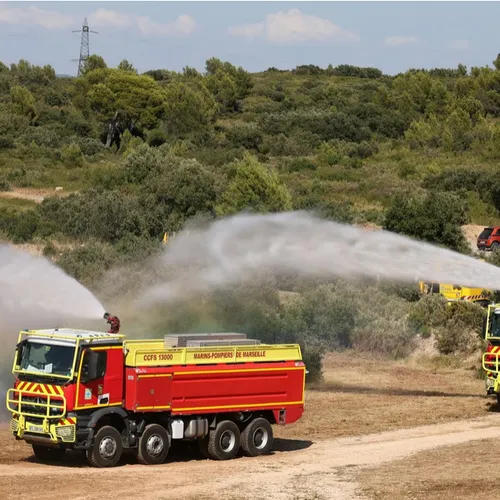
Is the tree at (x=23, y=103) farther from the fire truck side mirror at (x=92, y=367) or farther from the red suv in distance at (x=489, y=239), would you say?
the fire truck side mirror at (x=92, y=367)

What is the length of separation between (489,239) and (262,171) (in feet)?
42.1

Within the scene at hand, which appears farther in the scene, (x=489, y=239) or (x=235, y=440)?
(x=489, y=239)

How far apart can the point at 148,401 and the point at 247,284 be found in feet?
65.0

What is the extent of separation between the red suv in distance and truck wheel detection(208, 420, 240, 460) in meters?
37.4

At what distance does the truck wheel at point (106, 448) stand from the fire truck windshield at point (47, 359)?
138 cm

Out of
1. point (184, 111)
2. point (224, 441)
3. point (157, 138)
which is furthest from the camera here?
point (184, 111)

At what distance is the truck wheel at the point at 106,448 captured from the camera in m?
21.1

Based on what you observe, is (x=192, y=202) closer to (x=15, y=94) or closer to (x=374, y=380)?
(x=374, y=380)

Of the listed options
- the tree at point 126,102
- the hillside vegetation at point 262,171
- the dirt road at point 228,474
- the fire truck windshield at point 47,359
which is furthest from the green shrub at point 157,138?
the fire truck windshield at point 47,359

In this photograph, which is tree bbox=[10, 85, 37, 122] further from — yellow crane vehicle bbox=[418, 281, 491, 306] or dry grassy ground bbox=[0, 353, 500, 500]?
dry grassy ground bbox=[0, 353, 500, 500]

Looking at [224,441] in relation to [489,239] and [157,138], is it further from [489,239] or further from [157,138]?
[157,138]

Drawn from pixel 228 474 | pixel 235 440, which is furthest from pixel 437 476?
pixel 235 440

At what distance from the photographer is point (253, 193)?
56125 mm

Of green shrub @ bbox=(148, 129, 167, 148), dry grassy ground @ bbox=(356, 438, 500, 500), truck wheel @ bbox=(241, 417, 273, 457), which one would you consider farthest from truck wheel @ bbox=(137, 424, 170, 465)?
green shrub @ bbox=(148, 129, 167, 148)
